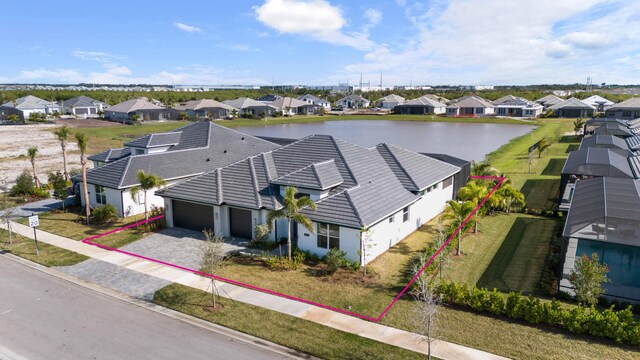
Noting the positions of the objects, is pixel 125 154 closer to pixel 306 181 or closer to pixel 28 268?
pixel 28 268

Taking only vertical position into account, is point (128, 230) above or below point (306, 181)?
below

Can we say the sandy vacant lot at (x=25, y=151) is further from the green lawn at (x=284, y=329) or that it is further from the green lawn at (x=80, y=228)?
the green lawn at (x=284, y=329)

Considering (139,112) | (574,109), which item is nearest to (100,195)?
(139,112)

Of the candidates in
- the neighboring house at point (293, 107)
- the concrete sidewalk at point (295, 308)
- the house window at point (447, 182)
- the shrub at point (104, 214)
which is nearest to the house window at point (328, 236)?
the concrete sidewalk at point (295, 308)

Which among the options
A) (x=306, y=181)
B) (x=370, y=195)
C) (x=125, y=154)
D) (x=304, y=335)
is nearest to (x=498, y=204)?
(x=370, y=195)

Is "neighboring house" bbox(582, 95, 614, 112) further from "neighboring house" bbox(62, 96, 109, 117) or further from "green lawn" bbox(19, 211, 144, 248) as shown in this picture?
"neighboring house" bbox(62, 96, 109, 117)
